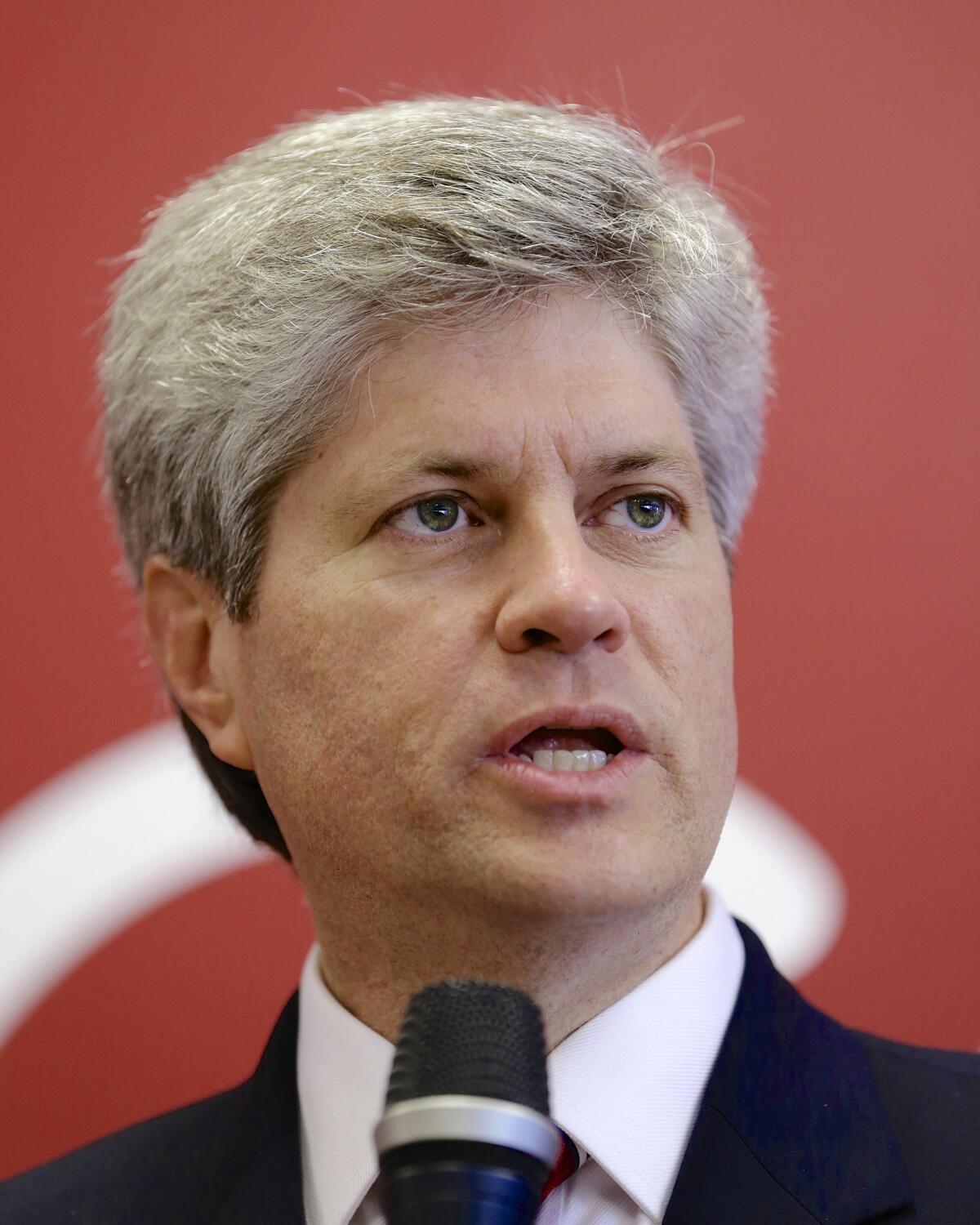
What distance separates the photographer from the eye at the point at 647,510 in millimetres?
1235

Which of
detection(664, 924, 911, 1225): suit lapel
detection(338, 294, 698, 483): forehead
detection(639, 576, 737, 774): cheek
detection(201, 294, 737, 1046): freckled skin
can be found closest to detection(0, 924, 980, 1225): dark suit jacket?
detection(664, 924, 911, 1225): suit lapel

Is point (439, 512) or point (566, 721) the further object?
point (439, 512)

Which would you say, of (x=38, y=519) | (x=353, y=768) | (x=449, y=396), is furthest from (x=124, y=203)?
(x=353, y=768)

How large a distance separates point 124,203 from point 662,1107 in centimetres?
126

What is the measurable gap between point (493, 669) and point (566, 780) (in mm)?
101

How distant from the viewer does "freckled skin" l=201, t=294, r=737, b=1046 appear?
1087mm

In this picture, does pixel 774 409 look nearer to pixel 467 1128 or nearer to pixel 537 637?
pixel 537 637

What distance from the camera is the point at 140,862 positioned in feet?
5.83

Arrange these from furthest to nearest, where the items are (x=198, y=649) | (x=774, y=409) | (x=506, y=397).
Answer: (x=774, y=409)
(x=198, y=649)
(x=506, y=397)

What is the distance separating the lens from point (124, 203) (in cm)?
179

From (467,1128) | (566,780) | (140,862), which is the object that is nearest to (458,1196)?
(467,1128)

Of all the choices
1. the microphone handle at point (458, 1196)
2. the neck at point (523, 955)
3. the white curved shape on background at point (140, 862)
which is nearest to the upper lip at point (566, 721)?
the neck at point (523, 955)

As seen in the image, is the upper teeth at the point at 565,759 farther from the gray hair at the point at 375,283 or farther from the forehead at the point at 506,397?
the gray hair at the point at 375,283

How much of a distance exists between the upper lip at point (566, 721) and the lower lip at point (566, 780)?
14 millimetres
